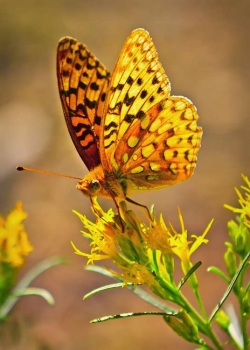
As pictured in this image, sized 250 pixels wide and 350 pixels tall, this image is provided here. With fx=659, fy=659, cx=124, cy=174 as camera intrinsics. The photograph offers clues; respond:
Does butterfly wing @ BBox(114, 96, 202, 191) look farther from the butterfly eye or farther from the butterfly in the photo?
the butterfly eye

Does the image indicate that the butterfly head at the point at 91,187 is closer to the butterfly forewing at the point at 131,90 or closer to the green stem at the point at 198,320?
the butterfly forewing at the point at 131,90

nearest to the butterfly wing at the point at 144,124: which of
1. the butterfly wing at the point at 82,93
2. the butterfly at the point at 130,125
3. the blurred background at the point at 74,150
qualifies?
the butterfly at the point at 130,125

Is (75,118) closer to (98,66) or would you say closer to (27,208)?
(98,66)

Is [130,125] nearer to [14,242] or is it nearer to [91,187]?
[91,187]

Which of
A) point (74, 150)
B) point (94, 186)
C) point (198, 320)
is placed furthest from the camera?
point (74, 150)

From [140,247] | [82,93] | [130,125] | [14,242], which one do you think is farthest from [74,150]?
[140,247]

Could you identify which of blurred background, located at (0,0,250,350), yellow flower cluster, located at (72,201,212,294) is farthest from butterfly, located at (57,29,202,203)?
blurred background, located at (0,0,250,350)
